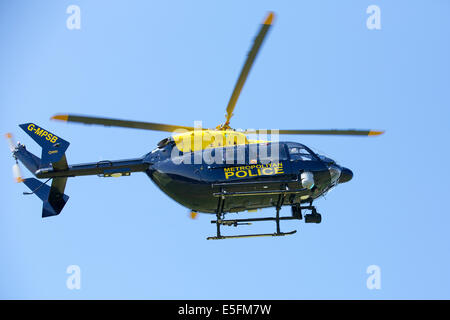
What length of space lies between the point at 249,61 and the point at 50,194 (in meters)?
7.47

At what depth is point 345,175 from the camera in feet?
53.7

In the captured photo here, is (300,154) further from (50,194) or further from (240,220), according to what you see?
(50,194)

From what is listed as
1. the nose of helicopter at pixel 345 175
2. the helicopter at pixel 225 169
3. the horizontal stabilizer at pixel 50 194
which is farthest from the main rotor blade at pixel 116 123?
the nose of helicopter at pixel 345 175

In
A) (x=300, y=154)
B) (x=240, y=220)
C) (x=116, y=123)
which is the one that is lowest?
(x=240, y=220)

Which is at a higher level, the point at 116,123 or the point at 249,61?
the point at 249,61

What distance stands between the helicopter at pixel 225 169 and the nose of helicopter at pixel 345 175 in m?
0.37

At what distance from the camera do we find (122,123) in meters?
14.0

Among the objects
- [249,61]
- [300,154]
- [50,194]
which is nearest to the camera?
[249,61]

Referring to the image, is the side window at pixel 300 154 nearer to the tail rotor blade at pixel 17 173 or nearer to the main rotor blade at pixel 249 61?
the main rotor blade at pixel 249 61

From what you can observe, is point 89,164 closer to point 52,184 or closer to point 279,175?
point 52,184

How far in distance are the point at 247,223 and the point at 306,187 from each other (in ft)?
6.20

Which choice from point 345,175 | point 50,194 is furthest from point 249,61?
point 50,194

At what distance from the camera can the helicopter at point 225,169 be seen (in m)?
14.8

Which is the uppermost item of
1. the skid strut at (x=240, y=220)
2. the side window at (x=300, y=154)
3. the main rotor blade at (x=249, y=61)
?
the main rotor blade at (x=249, y=61)
